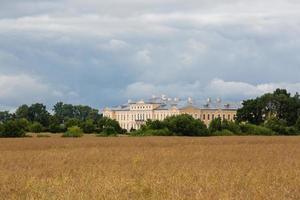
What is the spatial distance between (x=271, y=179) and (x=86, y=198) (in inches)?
314

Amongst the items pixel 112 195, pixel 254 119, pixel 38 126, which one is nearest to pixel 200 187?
pixel 112 195

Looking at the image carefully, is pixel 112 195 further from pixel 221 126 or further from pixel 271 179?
pixel 221 126

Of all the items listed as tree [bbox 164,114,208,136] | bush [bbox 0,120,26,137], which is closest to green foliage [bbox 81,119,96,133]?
tree [bbox 164,114,208,136]

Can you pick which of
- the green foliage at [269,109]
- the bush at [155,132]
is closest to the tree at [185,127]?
the bush at [155,132]

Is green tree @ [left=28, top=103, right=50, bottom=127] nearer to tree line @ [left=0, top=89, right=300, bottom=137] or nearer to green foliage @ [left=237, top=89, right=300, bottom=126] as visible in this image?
tree line @ [left=0, top=89, right=300, bottom=137]

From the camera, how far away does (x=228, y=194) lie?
17.0 metres

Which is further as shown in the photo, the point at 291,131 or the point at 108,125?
the point at 108,125

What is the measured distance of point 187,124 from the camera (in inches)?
4149

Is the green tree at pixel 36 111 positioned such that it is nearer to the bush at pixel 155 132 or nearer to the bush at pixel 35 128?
the bush at pixel 35 128

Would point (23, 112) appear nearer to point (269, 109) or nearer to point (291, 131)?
point (269, 109)

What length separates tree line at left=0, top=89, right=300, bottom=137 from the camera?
10188 cm

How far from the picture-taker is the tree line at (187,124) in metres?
102

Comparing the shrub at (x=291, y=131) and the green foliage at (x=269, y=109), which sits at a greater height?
the green foliage at (x=269, y=109)

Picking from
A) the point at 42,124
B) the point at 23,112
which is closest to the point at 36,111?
the point at 23,112
